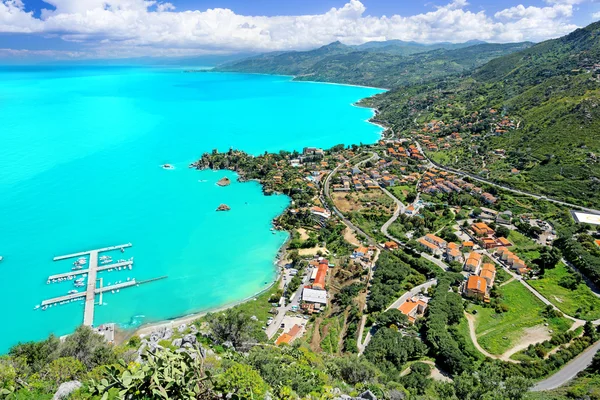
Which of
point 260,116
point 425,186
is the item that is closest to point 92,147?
point 260,116

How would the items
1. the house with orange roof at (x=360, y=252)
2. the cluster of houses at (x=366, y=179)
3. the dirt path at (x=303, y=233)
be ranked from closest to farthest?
the house with orange roof at (x=360, y=252) → the dirt path at (x=303, y=233) → the cluster of houses at (x=366, y=179)

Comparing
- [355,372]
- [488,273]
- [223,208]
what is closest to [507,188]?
[488,273]

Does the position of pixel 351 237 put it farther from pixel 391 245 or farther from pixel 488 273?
pixel 488 273

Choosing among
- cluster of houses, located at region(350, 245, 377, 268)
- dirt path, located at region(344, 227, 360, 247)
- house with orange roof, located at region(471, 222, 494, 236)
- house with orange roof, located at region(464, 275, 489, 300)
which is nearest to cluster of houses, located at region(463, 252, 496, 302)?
house with orange roof, located at region(464, 275, 489, 300)

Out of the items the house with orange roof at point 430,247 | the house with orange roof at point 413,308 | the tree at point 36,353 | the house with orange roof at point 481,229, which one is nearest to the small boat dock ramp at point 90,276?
the tree at point 36,353

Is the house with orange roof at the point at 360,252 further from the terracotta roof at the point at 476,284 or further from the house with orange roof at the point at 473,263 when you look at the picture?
the terracotta roof at the point at 476,284

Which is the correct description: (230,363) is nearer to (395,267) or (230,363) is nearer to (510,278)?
(395,267)

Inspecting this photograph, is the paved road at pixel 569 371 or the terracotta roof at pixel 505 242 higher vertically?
the terracotta roof at pixel 505 242
